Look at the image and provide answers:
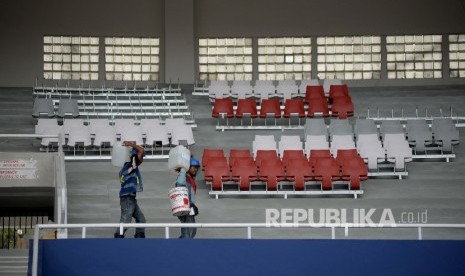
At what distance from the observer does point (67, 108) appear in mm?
23812

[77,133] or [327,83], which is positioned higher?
[327,83]

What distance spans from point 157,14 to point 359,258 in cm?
1694

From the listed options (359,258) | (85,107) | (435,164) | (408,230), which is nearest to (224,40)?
(85,107)

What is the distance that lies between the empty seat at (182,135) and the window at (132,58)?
810 centimetres

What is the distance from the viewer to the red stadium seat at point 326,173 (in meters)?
19.1

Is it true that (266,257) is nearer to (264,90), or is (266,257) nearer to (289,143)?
(289,143)

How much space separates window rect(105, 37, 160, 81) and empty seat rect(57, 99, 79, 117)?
218 inches

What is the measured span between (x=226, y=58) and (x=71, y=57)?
14.1ft

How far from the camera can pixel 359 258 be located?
13383 mm

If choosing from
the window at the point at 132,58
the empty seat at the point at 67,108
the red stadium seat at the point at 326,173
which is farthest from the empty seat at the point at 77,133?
the window at the point at 132,58

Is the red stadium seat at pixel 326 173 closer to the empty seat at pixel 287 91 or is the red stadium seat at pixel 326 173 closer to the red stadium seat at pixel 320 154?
the red stadium seat at pixel 320 154

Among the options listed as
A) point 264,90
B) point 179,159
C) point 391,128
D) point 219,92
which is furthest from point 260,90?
point 179,159

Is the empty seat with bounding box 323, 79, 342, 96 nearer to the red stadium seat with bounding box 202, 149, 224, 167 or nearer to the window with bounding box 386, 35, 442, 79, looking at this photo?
the window with bounding box 386, 35, 442, 79

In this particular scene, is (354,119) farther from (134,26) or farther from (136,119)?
(134,26)
